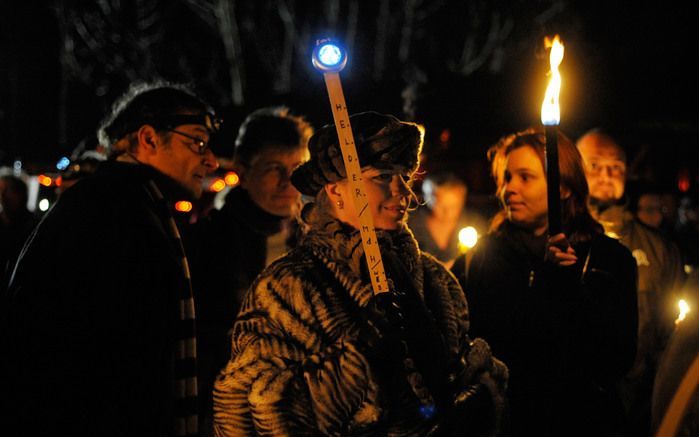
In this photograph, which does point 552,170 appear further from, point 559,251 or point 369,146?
point 369,146

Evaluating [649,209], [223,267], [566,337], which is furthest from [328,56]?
[649,209]

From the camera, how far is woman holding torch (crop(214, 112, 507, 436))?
2.07 meters

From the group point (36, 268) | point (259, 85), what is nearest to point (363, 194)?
point (36, 268)

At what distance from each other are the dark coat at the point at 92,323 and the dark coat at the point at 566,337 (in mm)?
1655

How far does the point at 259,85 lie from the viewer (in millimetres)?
20500

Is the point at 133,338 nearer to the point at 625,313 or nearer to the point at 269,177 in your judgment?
the point at 269,177

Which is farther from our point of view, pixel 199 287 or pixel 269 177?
pixel 269 177

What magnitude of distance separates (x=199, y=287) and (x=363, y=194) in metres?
1.39

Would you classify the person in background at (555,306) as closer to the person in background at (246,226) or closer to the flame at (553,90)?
the flame at (553,90)

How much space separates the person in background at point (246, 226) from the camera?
3180 millimetres

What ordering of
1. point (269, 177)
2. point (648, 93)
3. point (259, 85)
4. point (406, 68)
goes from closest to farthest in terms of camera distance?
point (269, 177) < point (648, 93) < point (406, 68) < point (259, 85)

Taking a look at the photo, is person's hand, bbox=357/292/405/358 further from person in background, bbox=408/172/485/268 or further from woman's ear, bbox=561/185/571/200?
person in background, bbox=408/172/485/268

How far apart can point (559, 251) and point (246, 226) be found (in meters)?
1.75

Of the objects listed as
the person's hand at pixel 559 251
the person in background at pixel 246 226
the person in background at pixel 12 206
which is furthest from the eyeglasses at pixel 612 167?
the person in background at pixel 12 206
